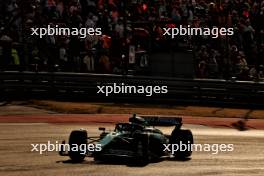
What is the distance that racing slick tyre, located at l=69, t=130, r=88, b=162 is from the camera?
570 inches

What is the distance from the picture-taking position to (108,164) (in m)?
14.5

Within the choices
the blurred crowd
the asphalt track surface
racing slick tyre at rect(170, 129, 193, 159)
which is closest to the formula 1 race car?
the asphalt track surface

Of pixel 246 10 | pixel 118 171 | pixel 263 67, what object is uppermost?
pixel 246 10

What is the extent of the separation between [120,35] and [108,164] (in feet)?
37.6

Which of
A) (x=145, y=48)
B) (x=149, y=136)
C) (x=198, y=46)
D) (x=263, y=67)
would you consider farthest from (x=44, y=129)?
(x=263, y=67)

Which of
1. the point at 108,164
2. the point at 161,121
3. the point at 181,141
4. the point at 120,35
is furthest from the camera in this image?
the point at 120,35

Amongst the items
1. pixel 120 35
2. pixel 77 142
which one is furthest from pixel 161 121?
pixel 120 35

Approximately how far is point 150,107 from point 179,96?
174 centimetres

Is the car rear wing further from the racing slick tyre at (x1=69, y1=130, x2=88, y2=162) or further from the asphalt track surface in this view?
the racing slick tyre at (x1=69, y1=130, x2=88, y2=162)

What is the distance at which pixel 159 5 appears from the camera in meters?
26.8

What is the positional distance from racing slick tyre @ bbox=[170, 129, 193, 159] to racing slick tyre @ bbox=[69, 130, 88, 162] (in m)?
2.25

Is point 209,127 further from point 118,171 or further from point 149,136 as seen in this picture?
point 118,171

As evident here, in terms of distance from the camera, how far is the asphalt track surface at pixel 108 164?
13852mm

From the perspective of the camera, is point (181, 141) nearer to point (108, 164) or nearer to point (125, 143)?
point (125, 143)
